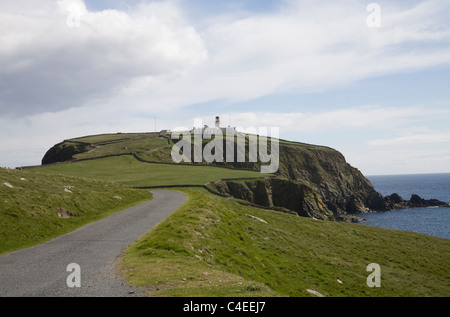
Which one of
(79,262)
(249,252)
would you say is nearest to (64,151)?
(249,252)

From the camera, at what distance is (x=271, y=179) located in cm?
10156

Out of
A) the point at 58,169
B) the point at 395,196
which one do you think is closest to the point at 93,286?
the point at 58,169

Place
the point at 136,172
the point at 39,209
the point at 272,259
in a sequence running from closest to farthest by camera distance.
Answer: the point at 39,209, the point at 272,259, the point at 136,172

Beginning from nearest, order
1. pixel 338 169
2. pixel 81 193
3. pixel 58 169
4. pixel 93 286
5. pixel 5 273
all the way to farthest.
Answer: pixel 93 286 → pixel 5 273 → pixel 81 193 → pixel 58 169 → pixel 338 169

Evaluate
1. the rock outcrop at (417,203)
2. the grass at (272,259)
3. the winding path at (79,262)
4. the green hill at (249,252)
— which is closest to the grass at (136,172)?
the green hill at (249,252)

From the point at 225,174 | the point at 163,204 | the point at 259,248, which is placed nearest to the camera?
the point at 259,248

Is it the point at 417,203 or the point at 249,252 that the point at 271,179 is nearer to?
the point at 249,252

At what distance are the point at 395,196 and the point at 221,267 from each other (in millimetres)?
170167

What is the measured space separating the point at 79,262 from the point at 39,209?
1139 centimetres

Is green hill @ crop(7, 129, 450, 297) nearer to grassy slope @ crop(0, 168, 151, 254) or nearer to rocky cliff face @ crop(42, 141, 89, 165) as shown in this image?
grassy slope @ crop(0, 168, 151, 254)

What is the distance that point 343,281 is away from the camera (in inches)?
1104

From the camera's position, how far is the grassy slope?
22.5 m

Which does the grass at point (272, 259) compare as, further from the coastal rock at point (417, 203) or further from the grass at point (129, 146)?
the coastal rock at point (417, 203)

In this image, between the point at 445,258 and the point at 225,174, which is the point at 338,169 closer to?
the point at 225,174
